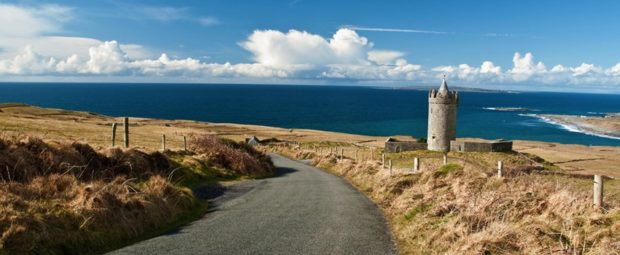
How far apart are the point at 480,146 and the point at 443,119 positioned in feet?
19.2

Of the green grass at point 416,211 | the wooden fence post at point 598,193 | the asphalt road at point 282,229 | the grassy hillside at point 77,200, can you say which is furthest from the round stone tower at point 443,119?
the wooden fence post at point 598,193

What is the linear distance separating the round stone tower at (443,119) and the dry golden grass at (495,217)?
125 feet

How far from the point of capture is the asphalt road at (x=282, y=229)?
12.1m

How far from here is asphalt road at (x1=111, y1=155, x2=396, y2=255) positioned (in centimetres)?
1215

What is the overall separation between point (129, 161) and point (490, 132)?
154 m

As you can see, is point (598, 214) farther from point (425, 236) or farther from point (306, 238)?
point (306, 238)

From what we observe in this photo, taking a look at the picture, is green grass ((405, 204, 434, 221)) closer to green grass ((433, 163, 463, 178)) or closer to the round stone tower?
green grass ((433, 163, 463, 178))

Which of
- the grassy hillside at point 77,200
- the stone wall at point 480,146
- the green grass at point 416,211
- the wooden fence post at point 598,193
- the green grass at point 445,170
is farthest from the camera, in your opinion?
the stone wall at point 480,146

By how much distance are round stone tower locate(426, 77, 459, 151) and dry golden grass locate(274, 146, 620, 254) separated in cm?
3824

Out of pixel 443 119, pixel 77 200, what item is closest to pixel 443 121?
pixel 443 119

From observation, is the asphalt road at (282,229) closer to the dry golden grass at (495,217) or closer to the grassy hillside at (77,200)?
the grassy hillside at (77,200)

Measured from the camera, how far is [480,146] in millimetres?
53875

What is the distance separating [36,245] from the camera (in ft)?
34.6

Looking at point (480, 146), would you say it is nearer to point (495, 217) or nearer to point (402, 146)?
point (402, 146)
